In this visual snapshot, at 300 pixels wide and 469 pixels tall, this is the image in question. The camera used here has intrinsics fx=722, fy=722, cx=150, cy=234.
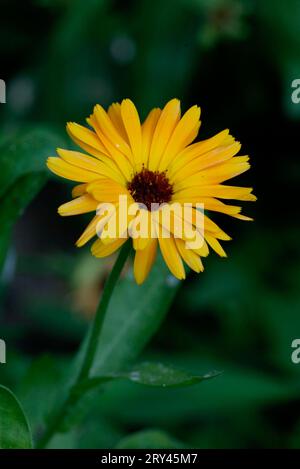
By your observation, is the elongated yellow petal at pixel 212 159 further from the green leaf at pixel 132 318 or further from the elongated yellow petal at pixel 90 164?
the green leaf at pixel 132 318

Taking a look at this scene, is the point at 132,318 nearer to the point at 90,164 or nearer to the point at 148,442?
the point at 148,442

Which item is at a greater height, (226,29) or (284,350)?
(226,29)

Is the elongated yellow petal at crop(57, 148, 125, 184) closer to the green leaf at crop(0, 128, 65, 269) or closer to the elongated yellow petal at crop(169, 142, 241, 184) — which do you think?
the elongated yellow petal at crop(169, 142, 241, 184)

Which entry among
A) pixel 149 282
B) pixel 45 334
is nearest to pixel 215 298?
pixel 45 334

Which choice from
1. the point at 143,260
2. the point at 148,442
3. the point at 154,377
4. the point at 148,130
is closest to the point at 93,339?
the point at 154,377

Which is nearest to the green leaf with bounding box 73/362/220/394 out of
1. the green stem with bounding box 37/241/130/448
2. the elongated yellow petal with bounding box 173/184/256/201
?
the green stem with bounding box 37/241/130/448

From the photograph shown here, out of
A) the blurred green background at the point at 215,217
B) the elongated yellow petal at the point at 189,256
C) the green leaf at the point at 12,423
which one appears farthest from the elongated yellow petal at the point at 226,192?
the blurred green background at the point at 215,217

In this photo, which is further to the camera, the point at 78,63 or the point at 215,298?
the point at 78,63

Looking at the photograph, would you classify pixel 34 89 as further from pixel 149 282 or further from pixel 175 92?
pixel 149 282

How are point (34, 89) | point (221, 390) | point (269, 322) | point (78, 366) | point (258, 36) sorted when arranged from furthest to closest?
point (34, 89)
point (258, 36)
point (269, 322)
point (221, 390)
point (78, 366)
